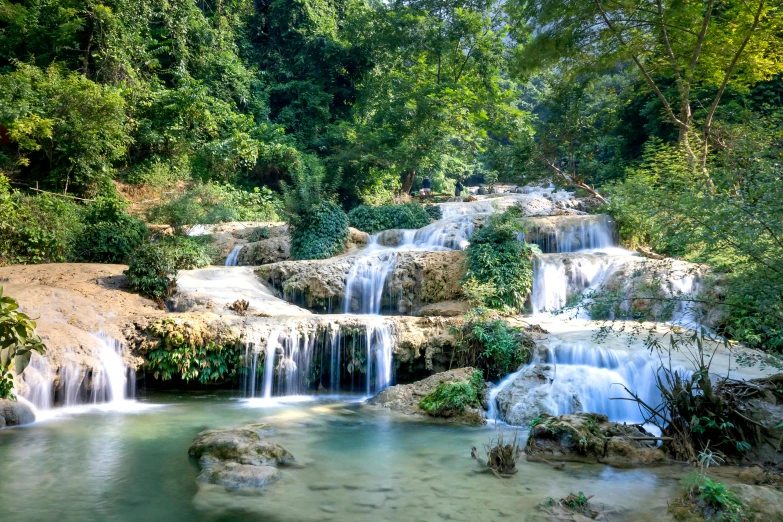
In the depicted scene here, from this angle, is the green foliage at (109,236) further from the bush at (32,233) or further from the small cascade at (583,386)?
the small cascade at (583,386)

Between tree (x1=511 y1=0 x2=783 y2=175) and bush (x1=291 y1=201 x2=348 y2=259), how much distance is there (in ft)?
24.3

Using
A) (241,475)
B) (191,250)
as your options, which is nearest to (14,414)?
(241,475)

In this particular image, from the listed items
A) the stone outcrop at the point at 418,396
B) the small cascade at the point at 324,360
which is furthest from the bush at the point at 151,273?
the stone outcrop at the point at 418,396

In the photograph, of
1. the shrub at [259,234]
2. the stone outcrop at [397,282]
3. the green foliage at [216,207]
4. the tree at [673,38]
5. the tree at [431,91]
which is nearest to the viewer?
the tree at [673,38]

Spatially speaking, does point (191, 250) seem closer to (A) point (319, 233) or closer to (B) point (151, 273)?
(A) point (319, 233)

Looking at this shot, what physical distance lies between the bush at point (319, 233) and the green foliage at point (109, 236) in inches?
181

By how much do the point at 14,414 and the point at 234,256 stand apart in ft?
35.2

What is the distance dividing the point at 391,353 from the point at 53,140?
52.5 feet

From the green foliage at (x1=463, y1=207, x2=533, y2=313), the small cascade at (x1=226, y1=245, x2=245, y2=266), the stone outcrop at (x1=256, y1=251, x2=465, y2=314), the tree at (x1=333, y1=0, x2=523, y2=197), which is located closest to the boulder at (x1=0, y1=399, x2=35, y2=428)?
the stone outcrop at (x1=256, y1=251, x2=465, y2=314)

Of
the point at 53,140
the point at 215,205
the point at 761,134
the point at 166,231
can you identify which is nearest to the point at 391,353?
the point at 761,134

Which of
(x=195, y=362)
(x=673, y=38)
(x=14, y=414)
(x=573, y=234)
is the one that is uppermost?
(x=673, y=38)

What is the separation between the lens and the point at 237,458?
5.90 meters

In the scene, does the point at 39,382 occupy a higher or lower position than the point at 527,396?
higher

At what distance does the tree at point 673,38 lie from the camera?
1301cm
